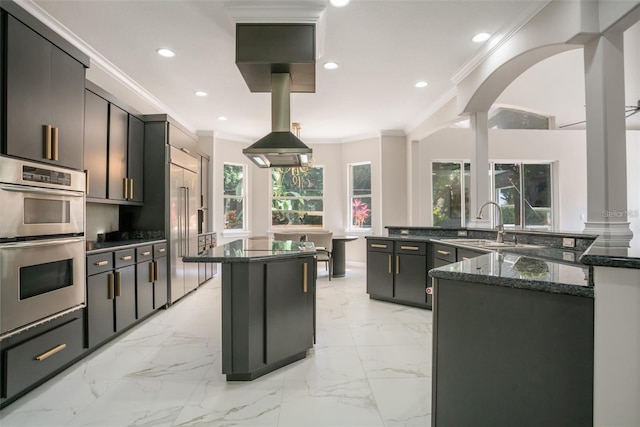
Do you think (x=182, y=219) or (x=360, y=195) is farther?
(x=360, y=195)

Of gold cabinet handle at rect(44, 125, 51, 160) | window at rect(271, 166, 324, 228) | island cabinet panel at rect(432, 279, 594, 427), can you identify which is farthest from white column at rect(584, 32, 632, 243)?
window at rect(271, 166, 324, 228)

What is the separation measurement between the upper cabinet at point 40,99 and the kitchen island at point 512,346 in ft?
8.22

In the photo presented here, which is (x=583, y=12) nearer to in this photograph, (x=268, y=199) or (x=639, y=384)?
(x=639, y=384)

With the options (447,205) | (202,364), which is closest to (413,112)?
(447,205)

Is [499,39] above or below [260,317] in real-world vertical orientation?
above

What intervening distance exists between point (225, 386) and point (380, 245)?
2698 millimetres

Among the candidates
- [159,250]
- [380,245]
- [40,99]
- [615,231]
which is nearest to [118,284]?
[159,250]

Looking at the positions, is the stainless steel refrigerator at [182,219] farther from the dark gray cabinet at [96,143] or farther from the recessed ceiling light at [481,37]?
the recessed ceiling light at [481,37]

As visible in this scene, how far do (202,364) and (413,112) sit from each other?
473 cm

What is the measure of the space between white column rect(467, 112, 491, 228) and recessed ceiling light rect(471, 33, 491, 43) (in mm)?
1043

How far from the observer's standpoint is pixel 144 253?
334 cm

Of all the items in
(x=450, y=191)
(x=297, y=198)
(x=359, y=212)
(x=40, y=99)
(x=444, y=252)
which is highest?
(x=40, y=99)

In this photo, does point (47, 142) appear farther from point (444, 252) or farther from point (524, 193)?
point (524, 193)

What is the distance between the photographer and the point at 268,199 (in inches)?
277
